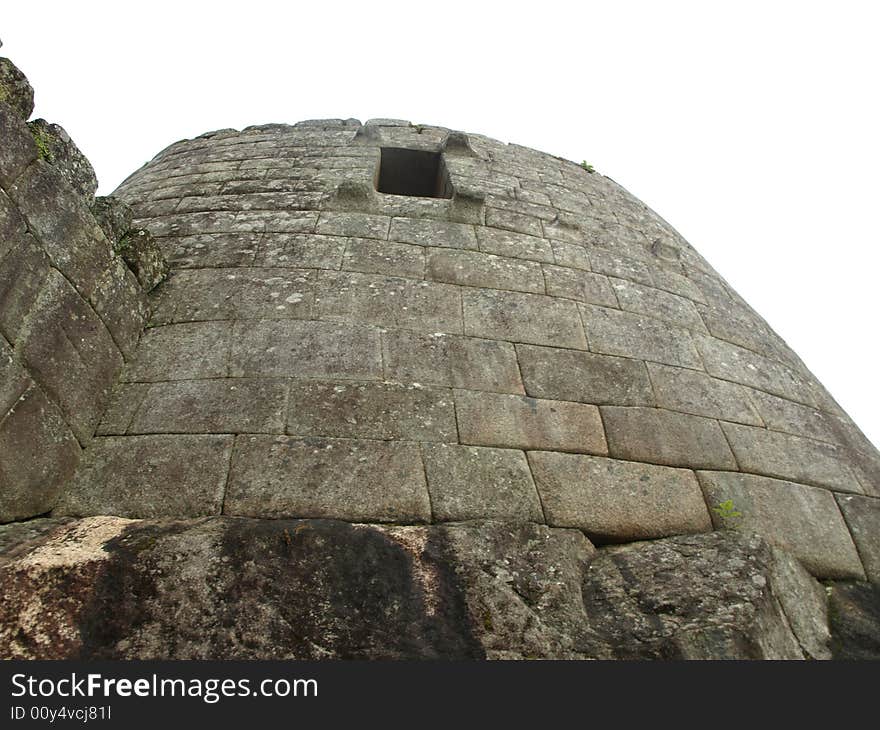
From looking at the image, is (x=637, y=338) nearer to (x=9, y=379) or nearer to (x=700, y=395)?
(x=700, y=395)

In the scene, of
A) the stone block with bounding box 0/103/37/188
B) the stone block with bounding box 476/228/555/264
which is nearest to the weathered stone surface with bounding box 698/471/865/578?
the stone block with bounding box 476/228/555/264

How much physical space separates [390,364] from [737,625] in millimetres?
1821

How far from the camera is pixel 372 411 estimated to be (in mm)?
2900

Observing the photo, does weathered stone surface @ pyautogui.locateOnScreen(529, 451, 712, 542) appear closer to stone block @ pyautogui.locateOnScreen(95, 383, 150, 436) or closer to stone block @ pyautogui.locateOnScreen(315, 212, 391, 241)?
stone block @ pyautogui.locateOnScreen(95, 383, 150, 436)

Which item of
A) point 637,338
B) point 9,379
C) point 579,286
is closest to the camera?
point 9,379

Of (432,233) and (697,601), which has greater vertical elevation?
(432,233)

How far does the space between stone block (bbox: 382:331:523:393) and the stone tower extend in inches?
0.6

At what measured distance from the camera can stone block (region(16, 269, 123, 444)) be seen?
2.63m

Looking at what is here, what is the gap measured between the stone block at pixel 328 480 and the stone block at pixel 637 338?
1448mm

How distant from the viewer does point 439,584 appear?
218cm

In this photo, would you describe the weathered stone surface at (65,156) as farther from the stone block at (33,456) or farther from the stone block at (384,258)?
the stone block at (384,258)

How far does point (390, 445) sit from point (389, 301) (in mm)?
1058

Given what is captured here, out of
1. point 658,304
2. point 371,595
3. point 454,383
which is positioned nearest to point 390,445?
point 454,383

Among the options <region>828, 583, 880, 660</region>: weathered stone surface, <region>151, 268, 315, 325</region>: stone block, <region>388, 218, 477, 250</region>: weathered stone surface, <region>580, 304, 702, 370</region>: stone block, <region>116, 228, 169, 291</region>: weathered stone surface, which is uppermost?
<region>388, 218, 477, 250</region>: weathered stone surface
